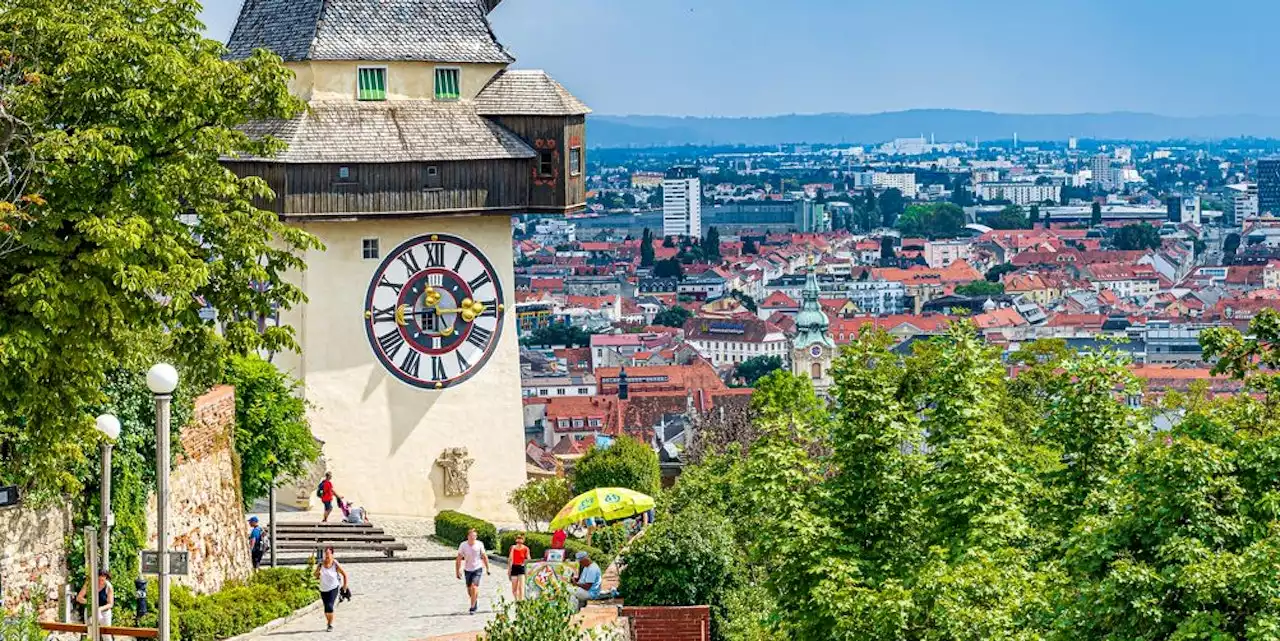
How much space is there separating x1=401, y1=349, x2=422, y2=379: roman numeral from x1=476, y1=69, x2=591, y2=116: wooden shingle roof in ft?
13.4

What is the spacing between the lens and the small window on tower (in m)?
40.0

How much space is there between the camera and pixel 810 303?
184m

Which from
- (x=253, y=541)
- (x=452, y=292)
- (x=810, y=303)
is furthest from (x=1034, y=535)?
(x=810, y=303)

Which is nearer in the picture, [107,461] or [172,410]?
[107,461]

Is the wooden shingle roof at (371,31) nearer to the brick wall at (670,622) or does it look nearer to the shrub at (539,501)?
the shrub at (539,501)

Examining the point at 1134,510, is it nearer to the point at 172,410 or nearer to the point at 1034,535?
the point at 1034,535

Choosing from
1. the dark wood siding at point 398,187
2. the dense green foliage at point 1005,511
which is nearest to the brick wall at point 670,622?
the dense green foliage at point 1005,511

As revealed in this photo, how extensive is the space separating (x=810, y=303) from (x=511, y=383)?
144442mm

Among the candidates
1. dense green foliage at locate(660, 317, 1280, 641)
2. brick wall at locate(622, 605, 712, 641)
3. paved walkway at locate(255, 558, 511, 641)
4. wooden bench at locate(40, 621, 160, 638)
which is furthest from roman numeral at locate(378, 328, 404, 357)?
wooden bench at locate(40, 621, 160, 638)

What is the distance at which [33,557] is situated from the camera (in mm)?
24109

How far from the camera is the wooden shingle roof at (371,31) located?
3950 cm

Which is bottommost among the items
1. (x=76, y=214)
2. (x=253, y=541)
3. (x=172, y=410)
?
(x=253, y=541)

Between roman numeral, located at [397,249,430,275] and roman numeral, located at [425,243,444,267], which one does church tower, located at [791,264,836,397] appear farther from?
roman numeral, located at [397,249,430,275]

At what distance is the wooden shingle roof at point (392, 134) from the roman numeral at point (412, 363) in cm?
331
